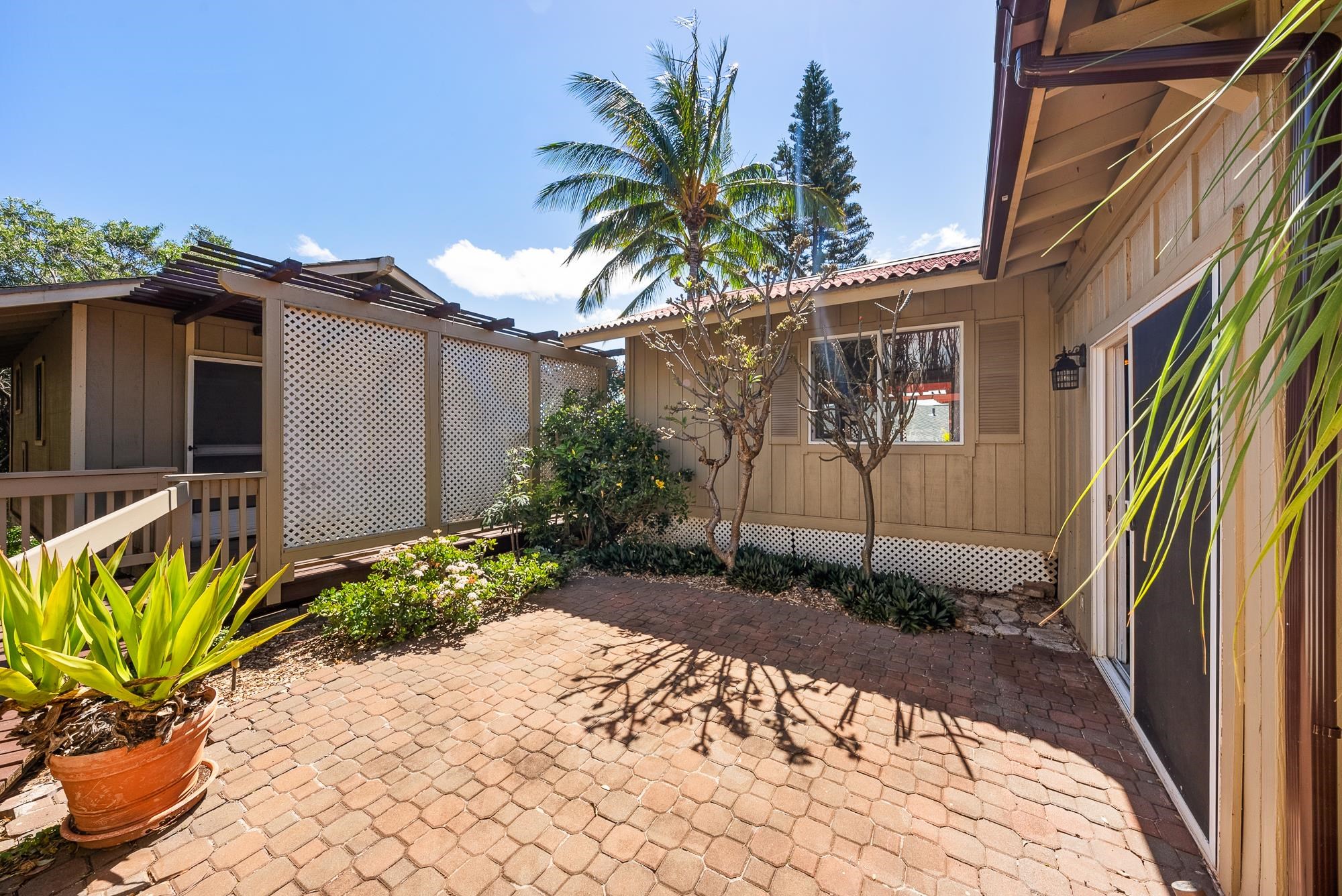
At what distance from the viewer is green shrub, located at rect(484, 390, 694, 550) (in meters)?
6.67

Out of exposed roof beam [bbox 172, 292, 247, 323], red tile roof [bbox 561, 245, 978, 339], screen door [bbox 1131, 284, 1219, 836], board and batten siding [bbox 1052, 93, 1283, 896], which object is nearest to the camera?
board and batten siding [bbox 1052, 93, 1283, 896]

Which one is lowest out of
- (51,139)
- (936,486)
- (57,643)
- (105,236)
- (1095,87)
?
(57,643)

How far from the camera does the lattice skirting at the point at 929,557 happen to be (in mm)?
5246

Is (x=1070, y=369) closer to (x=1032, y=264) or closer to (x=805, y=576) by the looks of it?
(x=1032, y=264)

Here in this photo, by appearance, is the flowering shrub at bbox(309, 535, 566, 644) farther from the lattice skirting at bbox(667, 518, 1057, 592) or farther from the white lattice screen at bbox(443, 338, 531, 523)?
the lattice skirting at bbox(667, 518, 1057, 592)

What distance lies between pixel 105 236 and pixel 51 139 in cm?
1005

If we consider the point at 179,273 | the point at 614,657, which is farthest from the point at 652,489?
the point at 179,273

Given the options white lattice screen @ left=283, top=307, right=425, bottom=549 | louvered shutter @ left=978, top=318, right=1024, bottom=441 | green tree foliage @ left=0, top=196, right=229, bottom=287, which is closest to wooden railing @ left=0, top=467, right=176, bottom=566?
white lattice screen @ left=283, top=307, right=425, bottom=549

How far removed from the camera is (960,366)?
5.49 m

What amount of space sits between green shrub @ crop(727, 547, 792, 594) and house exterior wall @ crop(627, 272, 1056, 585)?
0.77 metres

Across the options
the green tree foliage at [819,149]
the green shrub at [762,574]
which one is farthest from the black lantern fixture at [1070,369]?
the green tree foliage at [819,149]

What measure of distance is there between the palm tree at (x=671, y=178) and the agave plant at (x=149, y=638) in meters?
6.67

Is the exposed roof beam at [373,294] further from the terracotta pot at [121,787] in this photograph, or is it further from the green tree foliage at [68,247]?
the green tree foliage at [68,247]

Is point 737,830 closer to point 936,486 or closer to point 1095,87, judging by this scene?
point 1095,87
